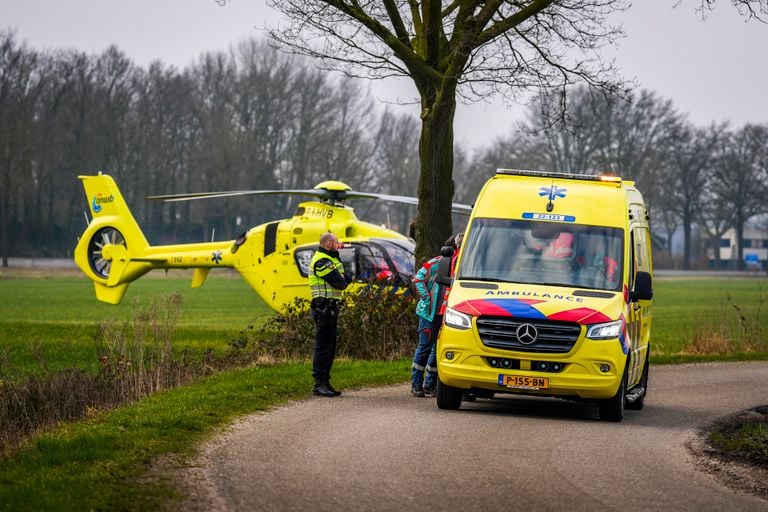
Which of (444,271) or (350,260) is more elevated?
(444,271)

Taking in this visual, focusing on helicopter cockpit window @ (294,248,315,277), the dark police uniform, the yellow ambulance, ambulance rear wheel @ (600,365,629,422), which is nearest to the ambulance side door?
the yellow ambulance

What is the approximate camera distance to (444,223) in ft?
70.4

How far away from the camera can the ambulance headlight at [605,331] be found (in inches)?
502

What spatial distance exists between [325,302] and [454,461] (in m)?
5.02

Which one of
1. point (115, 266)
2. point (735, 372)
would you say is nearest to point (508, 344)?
point (735, 372)

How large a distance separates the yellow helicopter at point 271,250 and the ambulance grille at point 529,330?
364 inches

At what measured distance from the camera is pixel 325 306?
14.7 meters

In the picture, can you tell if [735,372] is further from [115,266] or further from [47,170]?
[47,170]

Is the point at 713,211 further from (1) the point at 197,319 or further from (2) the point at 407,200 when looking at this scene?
(2) the point at 407,200

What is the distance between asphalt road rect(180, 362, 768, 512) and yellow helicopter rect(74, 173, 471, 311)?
9.01 meters

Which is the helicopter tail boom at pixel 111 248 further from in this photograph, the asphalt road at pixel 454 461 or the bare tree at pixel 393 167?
the bare tree at pixel 393 167

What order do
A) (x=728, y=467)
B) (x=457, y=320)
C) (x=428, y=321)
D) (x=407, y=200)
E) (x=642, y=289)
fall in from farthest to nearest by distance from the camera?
(x=407, y=200) → (x=428, y=321) → (x=642, y=289) → (x=457, y=320) → (x=728, y=467)

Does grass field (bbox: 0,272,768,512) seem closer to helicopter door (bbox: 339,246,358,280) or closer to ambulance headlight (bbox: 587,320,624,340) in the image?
helicopter door (bbox: 339,246,358,280)

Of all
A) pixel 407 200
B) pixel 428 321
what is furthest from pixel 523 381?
pixel 407 200
